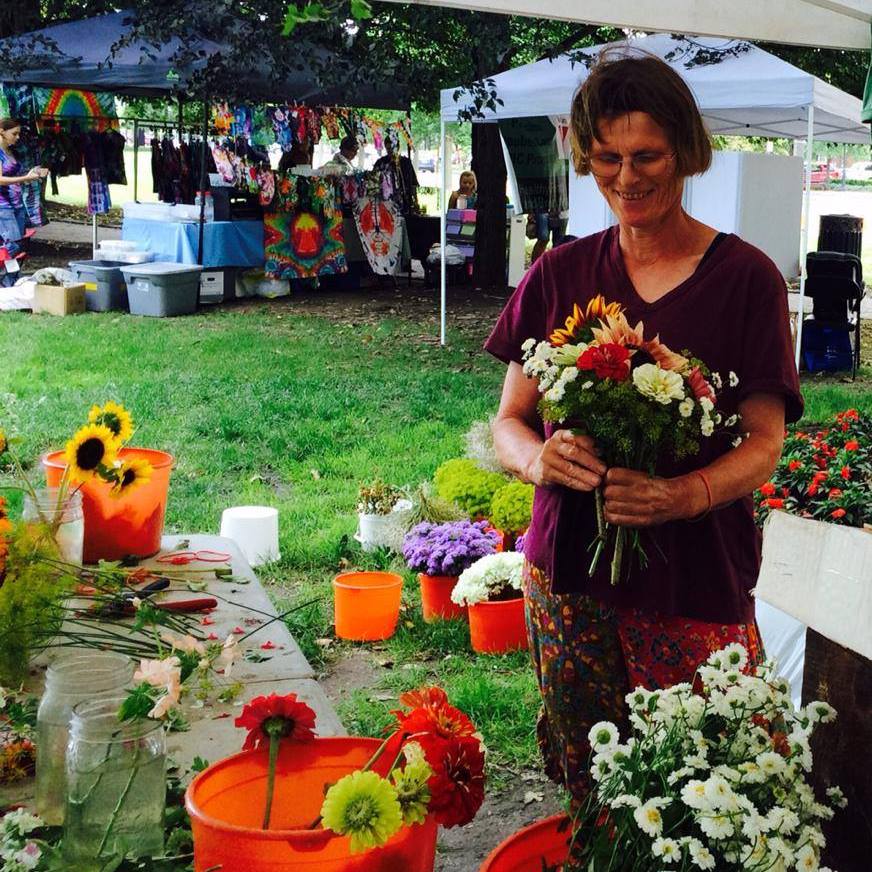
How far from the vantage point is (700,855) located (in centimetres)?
123

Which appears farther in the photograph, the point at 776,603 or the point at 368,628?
the point at 368,628

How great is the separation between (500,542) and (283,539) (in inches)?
49.4

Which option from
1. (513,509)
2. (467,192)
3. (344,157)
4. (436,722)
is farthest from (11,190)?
(436,722)

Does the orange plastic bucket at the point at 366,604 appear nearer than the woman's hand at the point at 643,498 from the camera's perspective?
No

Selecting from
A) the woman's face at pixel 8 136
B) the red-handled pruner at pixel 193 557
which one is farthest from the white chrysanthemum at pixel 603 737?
the woman's face at pixel 8 136

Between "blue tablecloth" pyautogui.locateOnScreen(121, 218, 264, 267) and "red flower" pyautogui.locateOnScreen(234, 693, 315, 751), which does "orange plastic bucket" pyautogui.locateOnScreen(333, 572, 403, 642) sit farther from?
"blue tablecloth" pyautogui.locateOnScreen(121, 218, 264, 267)

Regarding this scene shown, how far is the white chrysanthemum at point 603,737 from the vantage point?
55.9 inches

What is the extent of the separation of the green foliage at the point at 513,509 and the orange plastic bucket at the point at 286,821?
3.27 meters

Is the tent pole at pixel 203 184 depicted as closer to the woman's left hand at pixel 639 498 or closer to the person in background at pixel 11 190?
the person in background at pixel 11 190

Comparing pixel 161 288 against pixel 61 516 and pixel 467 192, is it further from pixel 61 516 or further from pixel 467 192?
pixel 61 516

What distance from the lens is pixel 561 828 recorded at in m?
1.57

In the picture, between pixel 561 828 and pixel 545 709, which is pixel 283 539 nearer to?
pixel 545 709

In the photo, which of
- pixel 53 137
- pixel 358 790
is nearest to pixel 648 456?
pixel 358 790

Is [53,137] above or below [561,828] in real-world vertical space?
above
